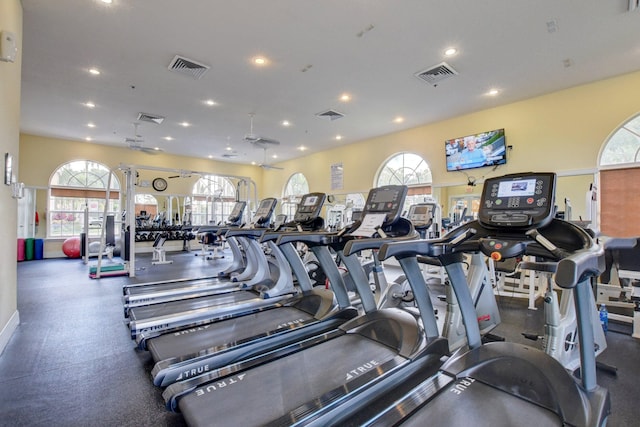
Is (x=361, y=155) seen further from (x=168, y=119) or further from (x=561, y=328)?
(x=561, y=328)

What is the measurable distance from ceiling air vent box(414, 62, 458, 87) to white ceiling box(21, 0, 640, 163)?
0.39 feet

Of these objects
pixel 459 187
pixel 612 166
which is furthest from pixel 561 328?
pixel 459 187

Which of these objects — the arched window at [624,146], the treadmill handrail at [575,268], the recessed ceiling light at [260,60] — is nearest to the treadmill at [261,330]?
the treadmill handrail at [575,268]

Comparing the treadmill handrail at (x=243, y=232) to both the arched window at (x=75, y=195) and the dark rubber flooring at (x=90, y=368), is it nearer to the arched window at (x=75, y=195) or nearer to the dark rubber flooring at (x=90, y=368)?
the dark rubber flooring at (x=90, y=368)

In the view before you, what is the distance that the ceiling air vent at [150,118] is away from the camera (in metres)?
7.09

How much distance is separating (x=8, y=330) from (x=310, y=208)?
130 inches

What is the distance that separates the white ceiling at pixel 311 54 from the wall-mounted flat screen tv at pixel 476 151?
0.63 metres

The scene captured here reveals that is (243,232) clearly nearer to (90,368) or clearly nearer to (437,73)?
(90,368)

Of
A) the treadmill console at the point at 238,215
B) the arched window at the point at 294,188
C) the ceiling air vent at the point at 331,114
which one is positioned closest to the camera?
the treadmill console at the point at 238,215

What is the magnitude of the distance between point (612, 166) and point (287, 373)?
6.12 metres

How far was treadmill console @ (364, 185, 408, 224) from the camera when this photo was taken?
2769 millimetres

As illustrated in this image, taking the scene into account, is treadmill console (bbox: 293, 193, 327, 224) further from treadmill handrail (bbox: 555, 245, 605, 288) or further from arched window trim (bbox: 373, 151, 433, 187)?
arched window trim (bbox: 373, 151, 433, 187)

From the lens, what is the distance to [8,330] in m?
3.03

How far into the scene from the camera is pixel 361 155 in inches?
366
